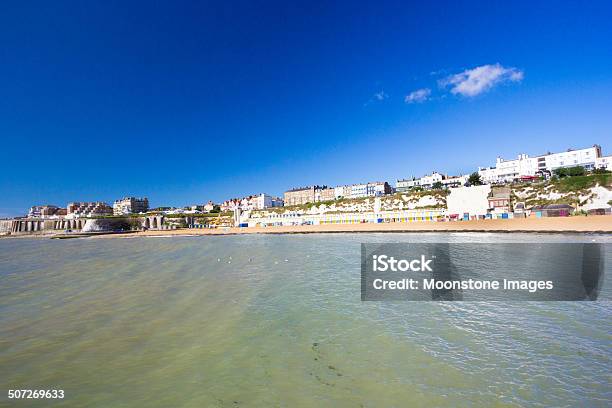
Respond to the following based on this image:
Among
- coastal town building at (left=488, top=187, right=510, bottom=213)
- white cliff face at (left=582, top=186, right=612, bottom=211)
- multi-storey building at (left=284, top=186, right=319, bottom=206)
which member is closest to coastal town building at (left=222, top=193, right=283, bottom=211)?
multi-storey building at (left=284, top=186, right=319, bottom=206)

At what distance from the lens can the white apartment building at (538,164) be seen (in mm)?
106938

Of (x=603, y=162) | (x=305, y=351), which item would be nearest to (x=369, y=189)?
(x=603, y=162)

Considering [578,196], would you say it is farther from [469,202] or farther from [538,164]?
[538,164]

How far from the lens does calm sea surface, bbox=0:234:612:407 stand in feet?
16.4

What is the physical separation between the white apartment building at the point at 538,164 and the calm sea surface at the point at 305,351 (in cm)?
10780

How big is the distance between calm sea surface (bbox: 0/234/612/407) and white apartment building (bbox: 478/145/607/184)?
10780cm

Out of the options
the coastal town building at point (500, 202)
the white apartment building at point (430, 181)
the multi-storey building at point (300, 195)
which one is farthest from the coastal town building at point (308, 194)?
the coastal town building at point (500, 202)

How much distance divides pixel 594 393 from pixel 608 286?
9.81m

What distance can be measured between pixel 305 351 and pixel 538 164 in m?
144

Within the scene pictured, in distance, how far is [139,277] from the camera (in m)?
17.5

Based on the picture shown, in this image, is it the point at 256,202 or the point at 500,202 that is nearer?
the point at 500,202

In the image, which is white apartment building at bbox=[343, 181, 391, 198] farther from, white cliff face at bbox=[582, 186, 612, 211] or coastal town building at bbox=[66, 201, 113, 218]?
coastal town building at bbox=[66, 201, 113, 218]

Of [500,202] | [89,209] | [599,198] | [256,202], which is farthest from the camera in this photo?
[89,209]

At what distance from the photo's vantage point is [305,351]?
22.0 feet
